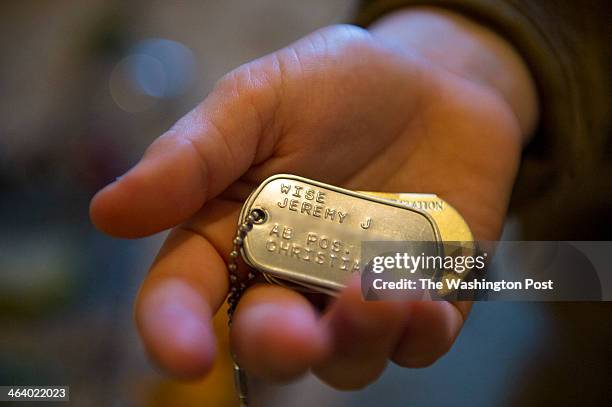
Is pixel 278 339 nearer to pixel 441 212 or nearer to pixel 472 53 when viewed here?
pixel 441 212

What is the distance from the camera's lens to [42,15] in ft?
3.70

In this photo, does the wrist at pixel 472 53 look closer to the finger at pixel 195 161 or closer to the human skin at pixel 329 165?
the human skin at pixel 329 165

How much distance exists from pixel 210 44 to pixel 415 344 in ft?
2.93

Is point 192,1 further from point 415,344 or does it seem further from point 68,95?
point 415,344

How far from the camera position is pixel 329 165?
22.1 inches

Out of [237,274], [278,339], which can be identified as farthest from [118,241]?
[278,339]

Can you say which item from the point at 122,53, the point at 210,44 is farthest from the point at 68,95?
the point at 210,44

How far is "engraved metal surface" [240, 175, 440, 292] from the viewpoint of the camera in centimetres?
46

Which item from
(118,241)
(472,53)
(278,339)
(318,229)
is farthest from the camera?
(118,241)

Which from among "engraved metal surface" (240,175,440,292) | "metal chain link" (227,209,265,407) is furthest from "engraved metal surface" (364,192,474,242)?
"metal chain link" (227,209,265,407)

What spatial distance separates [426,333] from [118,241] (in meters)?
0.62

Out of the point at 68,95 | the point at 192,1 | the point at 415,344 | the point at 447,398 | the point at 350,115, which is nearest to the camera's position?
the point at 415,344

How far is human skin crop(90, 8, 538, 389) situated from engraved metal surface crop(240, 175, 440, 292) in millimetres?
A: 26

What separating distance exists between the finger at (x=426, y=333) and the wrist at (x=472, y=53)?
36 centimetres
